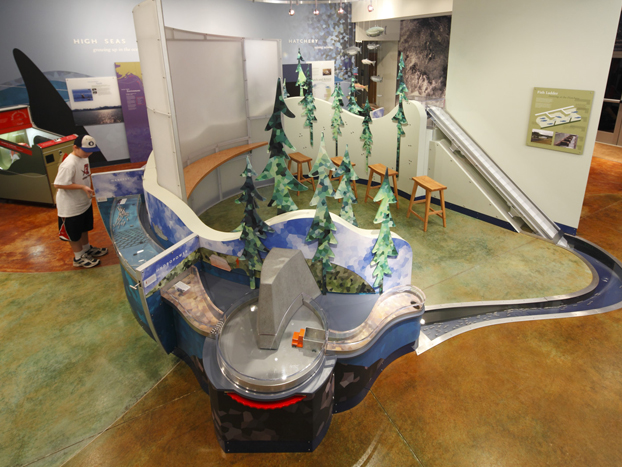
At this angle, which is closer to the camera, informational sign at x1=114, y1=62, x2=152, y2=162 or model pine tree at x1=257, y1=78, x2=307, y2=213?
model pine tree at x1=257, y1=78, x2=307, y2=213

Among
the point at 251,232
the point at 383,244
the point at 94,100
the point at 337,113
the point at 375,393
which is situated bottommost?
the point at 375,393

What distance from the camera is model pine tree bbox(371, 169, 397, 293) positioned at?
3.74 meters

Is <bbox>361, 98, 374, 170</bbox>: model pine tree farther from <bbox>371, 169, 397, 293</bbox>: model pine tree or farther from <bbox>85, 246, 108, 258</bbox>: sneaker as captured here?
<bbox>85, 246, 108, 258</bbox>: sneaker

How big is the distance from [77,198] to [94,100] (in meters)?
5.24

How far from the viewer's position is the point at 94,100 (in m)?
9.50

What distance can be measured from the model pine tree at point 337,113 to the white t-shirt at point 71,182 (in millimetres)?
4597

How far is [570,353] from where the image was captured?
4043mm

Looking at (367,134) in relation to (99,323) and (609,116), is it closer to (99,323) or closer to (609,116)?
(99,323)

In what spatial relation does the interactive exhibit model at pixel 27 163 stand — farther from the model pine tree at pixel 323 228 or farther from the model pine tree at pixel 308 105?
the model pine tree at pixel 323 228

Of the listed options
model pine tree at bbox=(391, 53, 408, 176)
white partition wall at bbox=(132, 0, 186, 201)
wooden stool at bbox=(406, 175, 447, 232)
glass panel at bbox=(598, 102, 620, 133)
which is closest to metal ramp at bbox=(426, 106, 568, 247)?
model pine tree at bbox=(391, 53, 408, 176)

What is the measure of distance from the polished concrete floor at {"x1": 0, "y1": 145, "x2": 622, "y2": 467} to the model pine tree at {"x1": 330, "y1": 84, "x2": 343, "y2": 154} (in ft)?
13.1

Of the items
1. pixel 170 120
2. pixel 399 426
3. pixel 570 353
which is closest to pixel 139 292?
pixel 170 120

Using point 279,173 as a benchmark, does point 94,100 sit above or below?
above

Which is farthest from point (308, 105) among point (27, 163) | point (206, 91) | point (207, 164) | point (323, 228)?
point (27, 163)
